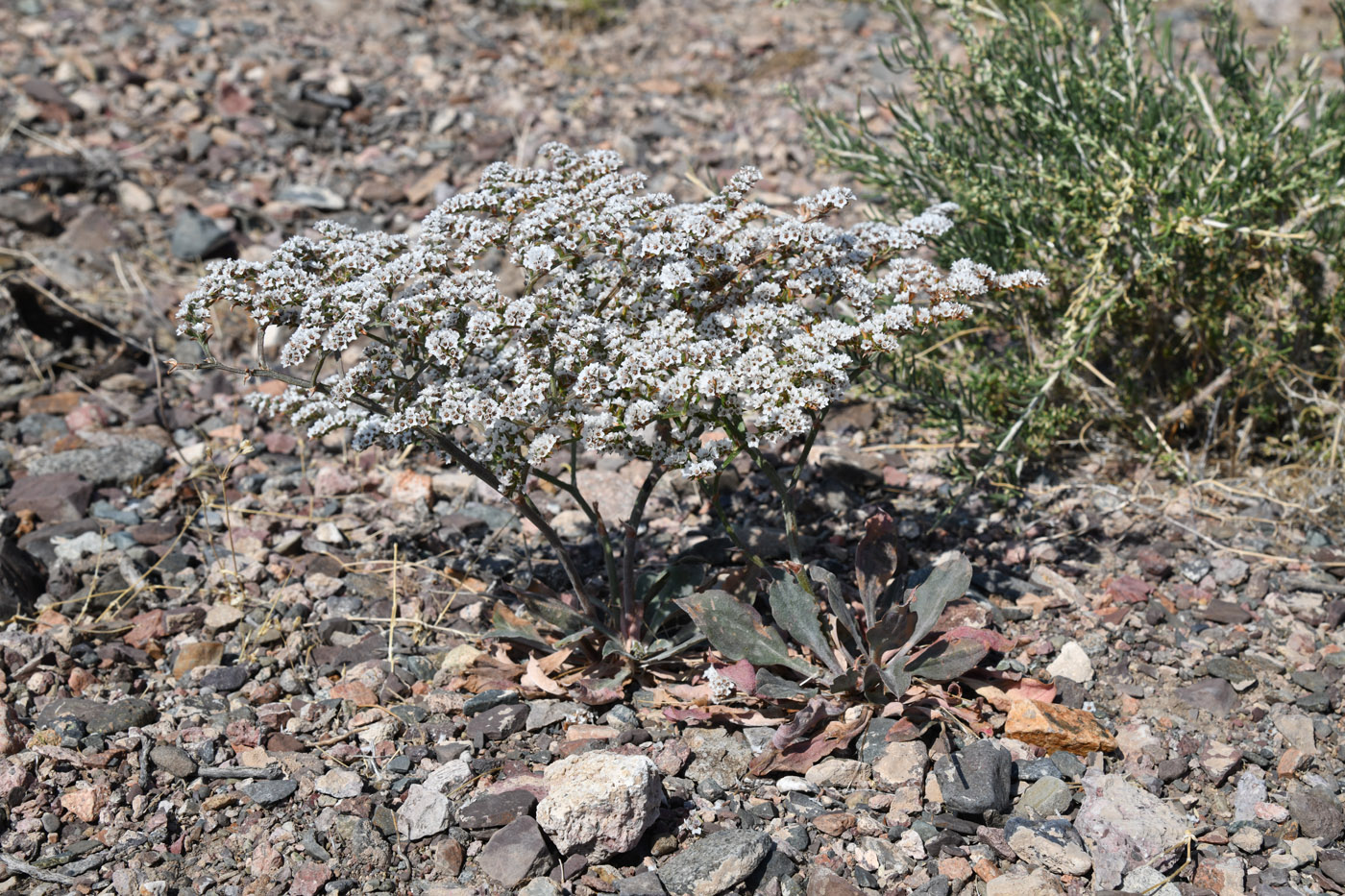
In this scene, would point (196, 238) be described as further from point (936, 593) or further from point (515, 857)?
point (936, 593)

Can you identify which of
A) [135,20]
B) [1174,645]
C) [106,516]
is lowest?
[1174,645]

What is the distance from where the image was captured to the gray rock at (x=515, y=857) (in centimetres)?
292

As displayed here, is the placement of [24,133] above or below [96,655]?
above

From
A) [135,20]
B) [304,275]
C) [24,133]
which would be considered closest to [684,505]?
[304,275]

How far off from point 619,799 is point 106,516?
111 inches

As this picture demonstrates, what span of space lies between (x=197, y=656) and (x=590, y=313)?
6.16ft

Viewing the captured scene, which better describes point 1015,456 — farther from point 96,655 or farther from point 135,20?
point 135,20

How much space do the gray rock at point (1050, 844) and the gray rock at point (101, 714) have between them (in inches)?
106

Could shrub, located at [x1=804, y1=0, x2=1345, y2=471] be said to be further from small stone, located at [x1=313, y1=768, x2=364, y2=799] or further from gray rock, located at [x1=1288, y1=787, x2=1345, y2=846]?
small stone, located at [x1=313, y1=768, x2=364, y2=799]

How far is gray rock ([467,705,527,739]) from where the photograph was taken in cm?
347

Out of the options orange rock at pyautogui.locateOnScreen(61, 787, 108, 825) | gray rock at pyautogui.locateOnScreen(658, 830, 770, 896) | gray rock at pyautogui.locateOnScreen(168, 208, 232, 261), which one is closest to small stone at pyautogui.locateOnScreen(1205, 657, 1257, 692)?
gray rock at pyautogui.locateOnScreen(658, 830, 770, 896)

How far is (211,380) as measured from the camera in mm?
5598

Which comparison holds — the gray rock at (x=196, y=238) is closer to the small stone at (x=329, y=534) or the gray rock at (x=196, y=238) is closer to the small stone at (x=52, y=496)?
the small stone at (x=52, y=496)

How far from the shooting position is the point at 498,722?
349cm
